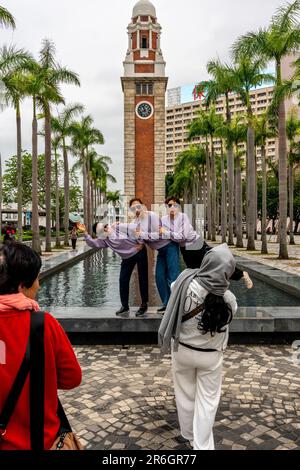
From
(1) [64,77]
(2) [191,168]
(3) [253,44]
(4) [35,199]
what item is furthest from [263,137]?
(2) [191,168]

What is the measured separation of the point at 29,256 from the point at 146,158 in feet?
113

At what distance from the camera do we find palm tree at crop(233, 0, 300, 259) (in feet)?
54.3

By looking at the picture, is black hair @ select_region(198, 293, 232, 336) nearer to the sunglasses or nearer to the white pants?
the white pants

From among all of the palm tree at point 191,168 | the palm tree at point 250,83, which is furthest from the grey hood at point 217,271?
the palm tree at point 191,168

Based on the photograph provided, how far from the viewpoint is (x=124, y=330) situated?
Answer: 18.2 ft

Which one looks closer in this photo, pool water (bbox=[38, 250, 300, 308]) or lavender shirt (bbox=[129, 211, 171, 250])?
lavender shirt (bbox=[129, 211, 171, 250])

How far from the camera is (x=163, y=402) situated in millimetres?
3791

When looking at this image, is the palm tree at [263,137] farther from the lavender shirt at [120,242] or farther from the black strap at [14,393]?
the black strap at [14,393]

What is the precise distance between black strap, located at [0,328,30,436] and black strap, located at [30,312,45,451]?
0.08ft

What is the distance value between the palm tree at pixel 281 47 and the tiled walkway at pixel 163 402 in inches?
522

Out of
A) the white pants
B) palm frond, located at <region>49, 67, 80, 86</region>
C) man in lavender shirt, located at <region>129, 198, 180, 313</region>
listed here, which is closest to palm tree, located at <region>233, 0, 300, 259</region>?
palm frond, located at <region>49, 67, 80, 86</region>

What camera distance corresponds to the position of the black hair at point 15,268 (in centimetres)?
171

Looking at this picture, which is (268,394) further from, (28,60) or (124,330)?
(28,60)
